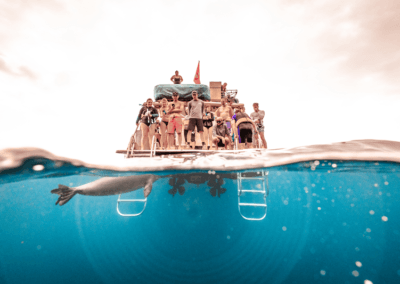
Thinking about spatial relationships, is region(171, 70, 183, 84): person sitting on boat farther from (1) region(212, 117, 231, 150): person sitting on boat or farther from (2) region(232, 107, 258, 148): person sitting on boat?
(2) region(232, 107, 258, 148): person sitting on boat

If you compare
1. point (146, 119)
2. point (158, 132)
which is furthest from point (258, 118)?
point (146, 119)

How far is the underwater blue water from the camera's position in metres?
13.9

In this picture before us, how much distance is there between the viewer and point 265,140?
10.8 metres

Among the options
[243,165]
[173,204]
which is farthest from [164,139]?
[173,204]

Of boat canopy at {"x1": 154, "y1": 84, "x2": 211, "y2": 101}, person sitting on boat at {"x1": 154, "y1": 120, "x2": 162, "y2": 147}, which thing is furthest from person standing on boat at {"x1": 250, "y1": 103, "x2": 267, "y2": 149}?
person sitting on boat at {"x1": 154, "y1": 120, "x2": 162, "y2": 147}

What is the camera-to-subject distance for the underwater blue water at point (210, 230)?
1391 cm

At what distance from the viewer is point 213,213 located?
22844 millimetres

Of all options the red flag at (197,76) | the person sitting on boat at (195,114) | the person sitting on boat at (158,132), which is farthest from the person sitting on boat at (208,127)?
the red flag at (197,76)

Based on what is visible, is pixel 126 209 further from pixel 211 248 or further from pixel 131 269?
pixel 131 269

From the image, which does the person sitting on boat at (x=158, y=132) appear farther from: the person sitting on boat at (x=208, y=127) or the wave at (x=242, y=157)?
the person sitting on boat at (x=208, y=127)

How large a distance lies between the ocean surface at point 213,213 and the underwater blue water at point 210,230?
165mm

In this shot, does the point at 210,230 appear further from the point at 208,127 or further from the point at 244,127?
the point at 244,127

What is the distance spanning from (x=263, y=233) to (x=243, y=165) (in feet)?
89.9

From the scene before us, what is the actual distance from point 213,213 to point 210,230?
182 inches
